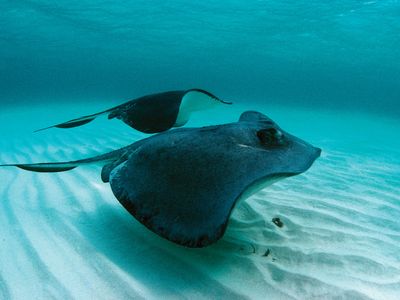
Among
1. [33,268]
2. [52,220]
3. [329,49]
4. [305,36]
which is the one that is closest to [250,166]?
[33,268]

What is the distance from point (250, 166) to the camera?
71.1 inches

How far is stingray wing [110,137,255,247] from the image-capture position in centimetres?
153

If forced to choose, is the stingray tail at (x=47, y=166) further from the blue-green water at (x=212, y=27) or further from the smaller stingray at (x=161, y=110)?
the blue-green water at (x=212, y=27)

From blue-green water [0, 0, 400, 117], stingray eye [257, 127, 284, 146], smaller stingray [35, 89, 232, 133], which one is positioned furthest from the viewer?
blue-green water [0, 0, 400, 117]

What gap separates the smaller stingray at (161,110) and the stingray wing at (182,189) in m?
1.75

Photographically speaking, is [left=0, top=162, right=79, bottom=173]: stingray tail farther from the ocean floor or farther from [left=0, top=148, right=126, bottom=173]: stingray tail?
the ocean floor

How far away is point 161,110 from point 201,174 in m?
2.42

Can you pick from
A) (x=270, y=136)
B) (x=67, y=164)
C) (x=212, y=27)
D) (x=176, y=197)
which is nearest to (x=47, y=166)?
(x=67, y=164)

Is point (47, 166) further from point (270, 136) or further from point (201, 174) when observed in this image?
point (270, 136)

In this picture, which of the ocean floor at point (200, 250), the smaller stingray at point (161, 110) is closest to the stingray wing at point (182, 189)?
the ocean floor at point (200, 250)

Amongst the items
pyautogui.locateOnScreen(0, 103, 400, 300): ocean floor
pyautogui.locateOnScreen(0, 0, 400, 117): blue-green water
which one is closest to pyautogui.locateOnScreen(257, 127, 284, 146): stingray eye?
pyautogui.locateOnScreen(0, 103, 400, 300): ocean floor

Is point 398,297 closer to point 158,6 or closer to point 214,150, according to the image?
point 214,150

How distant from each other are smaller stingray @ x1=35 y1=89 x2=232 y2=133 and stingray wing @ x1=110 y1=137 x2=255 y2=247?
1.75 metres

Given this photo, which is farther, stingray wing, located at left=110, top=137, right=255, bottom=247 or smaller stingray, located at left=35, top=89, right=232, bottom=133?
smaller stingray, located at left=35, top=89, right=232, bottom=133
